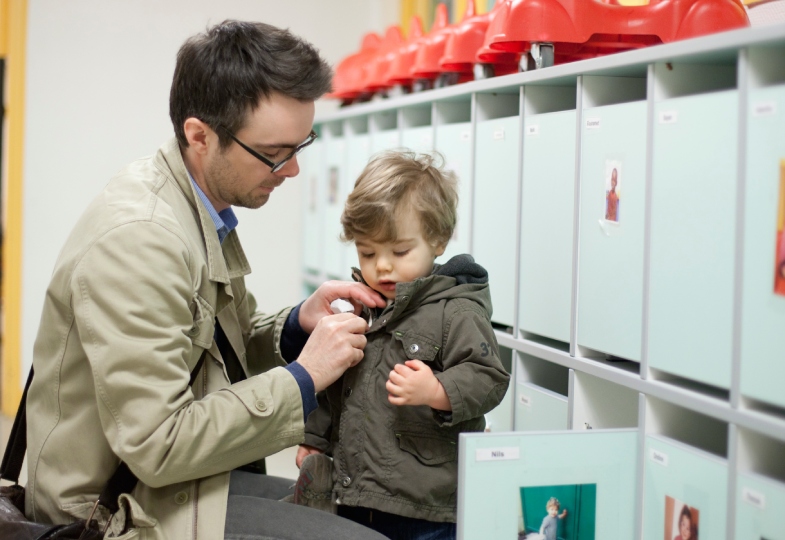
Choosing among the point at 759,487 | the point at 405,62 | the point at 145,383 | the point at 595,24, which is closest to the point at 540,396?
the point at 759,487

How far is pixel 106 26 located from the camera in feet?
14.6

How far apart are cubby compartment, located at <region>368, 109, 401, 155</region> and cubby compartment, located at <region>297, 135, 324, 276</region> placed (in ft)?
2.21

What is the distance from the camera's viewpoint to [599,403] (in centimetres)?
209

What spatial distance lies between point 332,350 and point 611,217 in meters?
0.73

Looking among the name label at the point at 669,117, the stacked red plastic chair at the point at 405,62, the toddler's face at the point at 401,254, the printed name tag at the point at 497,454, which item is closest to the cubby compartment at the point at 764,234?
the name label at the point at 669,117

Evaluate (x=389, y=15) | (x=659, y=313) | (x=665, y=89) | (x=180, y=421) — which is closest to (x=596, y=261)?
(x=659, y=313)

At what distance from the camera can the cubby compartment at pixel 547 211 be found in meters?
2.11

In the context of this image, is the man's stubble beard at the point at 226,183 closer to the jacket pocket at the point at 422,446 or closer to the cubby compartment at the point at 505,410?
the jacket pocket at the point at 422,446

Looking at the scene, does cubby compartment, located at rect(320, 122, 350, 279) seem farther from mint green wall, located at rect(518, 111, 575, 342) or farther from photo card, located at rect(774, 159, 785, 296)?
photo card, located at rect(774, 159, 785, 296)

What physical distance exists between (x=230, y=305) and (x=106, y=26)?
3.17 m

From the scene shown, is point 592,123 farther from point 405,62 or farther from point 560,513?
point 405,62

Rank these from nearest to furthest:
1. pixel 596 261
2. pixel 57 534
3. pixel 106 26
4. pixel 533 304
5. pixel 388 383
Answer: pixel 57 534 < pixel 388 383 < pixel 596 261 < pixel 533 304 < pixel 106 26

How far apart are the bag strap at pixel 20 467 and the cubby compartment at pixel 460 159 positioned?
1159 millimetres

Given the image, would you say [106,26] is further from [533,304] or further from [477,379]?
[477,379]
